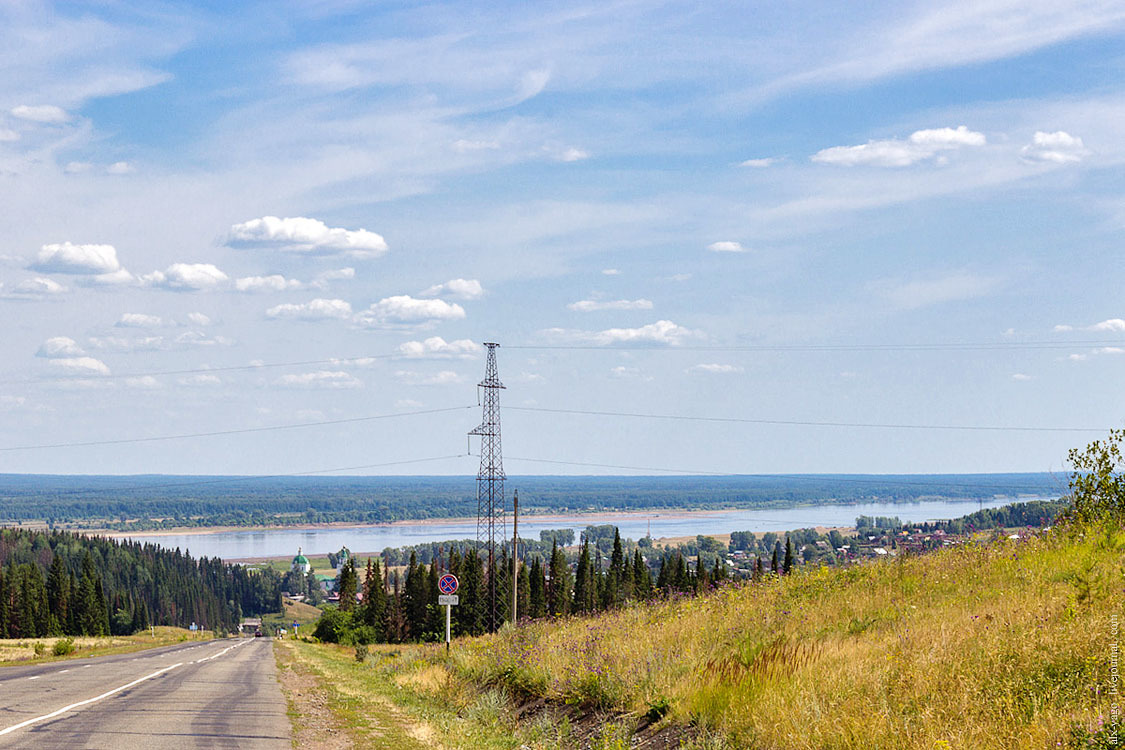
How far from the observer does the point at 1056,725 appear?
8.64m

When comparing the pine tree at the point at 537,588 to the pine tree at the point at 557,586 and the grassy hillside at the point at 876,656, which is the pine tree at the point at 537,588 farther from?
the grassy hillside at the point at 876,656

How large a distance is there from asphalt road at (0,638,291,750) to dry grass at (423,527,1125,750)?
537 cm

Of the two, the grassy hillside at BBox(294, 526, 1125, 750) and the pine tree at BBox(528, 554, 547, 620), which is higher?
the grassy hillside at BBox(294, 526, 1125, 750)

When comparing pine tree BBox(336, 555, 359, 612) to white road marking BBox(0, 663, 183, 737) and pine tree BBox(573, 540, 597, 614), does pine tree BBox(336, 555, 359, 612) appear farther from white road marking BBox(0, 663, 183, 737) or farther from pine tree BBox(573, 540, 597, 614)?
white road marking BBox(0, 663, 183, 737)

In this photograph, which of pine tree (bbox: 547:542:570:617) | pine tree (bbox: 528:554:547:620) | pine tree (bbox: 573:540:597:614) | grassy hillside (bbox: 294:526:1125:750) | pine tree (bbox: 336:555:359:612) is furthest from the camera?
pine tree (bbox: 336:555:359:612)

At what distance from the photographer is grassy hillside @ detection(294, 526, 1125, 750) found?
958 cm

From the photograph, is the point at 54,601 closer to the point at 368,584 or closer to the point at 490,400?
the point at 368,584

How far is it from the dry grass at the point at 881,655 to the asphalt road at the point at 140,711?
5368 mm

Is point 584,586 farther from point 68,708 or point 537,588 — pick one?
point 68,708

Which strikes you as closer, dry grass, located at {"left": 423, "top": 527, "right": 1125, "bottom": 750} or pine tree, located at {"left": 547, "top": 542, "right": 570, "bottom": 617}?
dry grass, located at {"left": 423, "top": 527, "right": 1125, "bottom": 750}

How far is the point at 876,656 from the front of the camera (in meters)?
12.0

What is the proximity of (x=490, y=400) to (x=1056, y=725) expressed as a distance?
2374 inches

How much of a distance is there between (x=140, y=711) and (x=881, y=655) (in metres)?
13.3

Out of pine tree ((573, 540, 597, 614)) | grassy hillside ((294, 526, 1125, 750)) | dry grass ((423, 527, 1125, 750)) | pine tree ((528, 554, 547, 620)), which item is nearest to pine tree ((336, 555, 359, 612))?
pine tree ((528, 554, 547, 620))
